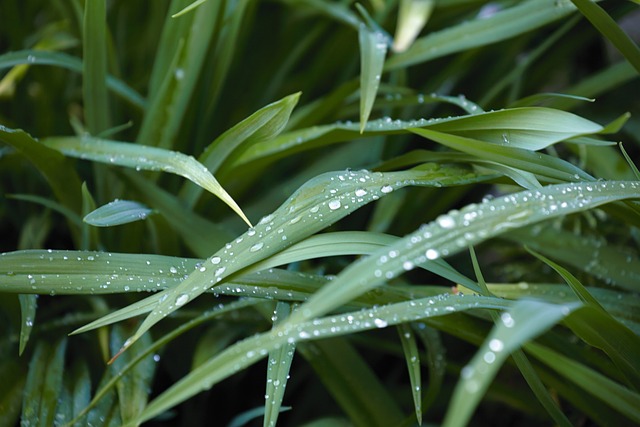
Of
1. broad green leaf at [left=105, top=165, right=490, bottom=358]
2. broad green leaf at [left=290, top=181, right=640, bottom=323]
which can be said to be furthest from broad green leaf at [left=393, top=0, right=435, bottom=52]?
broad green leaf at [left=290, top=181, right=640, bottom=323]

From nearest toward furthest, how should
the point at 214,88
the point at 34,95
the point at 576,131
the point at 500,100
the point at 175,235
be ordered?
the point at 576,131 < the point at 175,235 < the point at 214,88 < the point at 500,100 < the point at 34,95

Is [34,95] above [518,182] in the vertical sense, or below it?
above

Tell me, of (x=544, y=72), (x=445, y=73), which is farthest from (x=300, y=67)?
(x=544, y=72)

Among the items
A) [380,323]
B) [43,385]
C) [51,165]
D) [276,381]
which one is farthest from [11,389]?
A: [380,323]

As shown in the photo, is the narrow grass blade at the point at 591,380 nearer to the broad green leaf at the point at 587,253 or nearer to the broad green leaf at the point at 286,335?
the broad green leaf at the point at 286,335

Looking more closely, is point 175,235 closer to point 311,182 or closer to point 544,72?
point 311,182

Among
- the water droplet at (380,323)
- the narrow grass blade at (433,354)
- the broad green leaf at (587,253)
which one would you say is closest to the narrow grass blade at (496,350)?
the water droplet at (380,323)

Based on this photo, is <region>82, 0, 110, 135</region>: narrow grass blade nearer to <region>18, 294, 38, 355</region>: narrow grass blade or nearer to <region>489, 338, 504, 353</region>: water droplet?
<region>18, 294, 38, 355</region>: narrow grass blade

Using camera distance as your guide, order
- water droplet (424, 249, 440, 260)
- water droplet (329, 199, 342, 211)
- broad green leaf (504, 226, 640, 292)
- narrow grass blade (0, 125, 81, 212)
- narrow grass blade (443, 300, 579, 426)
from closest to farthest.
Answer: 1. narrow grass blade (443, 300, 579, 426)
2. water droplet (424, 249, 440, 260)
3. water droplet (329, 199, 342, 211)
4. narrow grass blade (0, 125, 81, 212)
5. broad green leaf (504, 226, 640, 292)
